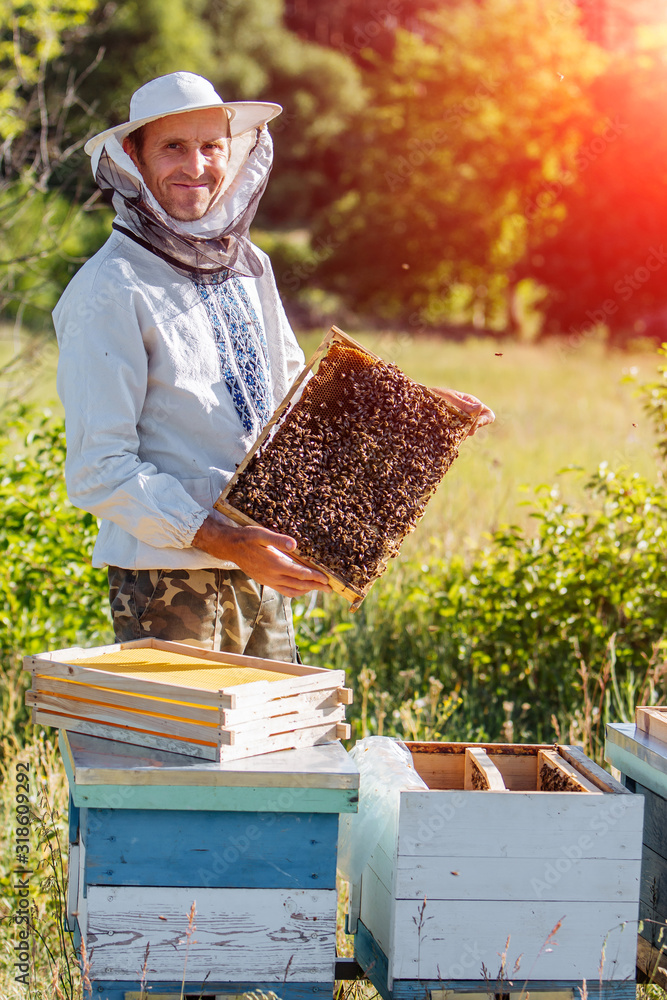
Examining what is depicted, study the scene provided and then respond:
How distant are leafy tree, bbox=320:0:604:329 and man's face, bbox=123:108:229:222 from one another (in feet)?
105

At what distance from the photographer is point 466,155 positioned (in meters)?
36.9

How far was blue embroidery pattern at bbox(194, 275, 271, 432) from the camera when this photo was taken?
9.55ft

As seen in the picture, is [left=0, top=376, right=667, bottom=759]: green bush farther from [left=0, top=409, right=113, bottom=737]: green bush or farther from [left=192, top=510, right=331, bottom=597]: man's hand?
[left=192, top=510, right=331, bottom=597]: man's hand

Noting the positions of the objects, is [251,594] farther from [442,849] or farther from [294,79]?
[294,79]

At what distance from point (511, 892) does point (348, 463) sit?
46.0 inches

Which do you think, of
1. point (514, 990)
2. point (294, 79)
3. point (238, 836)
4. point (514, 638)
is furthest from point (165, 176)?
point (294, 79)

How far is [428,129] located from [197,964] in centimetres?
3848

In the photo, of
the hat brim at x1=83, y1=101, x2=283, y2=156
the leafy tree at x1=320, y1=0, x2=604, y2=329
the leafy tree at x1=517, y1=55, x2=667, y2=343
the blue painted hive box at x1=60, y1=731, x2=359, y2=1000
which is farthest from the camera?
the leafy tree at x1=320, y1=0, x2=604, y2=329

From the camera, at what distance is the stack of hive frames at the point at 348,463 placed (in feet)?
8.50

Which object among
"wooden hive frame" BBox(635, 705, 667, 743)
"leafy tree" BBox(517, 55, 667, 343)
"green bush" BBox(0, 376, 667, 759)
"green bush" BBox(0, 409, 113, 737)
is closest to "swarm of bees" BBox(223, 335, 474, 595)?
"wooden hive frame" BBox(635, 705, 667, 743)

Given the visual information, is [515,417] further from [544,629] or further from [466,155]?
[466,155]

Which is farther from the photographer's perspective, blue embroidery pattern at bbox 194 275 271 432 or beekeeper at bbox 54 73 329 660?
blue embroidery pattern at bbox 194 275 271 432

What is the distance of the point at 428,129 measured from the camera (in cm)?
3722

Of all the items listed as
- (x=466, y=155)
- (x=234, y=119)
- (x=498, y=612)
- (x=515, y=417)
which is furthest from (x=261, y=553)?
(x=466, y=155)
